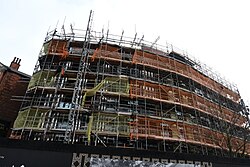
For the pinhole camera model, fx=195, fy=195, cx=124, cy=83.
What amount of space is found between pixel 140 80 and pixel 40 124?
8648 mm

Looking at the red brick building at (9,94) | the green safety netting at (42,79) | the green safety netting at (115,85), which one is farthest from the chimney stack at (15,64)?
the green safety netting at (115,85)

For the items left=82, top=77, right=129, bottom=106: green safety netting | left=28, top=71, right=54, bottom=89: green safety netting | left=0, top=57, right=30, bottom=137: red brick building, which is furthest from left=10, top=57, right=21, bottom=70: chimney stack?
left=82, top=77, right=129, bottom=106: green safety netting

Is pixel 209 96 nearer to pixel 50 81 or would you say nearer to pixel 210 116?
pixel 210 116

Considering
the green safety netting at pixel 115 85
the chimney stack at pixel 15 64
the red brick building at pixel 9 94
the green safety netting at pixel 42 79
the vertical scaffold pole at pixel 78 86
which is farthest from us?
the chimney stack at pixel 15 64

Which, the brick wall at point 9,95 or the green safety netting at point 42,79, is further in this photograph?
the brick wall at point 9,95

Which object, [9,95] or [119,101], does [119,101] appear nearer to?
[119,101]

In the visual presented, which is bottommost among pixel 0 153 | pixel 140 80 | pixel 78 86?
pixel 0 153

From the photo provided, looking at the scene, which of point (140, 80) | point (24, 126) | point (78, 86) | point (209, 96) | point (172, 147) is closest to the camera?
point (24, 126)

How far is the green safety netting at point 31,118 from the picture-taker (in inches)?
552

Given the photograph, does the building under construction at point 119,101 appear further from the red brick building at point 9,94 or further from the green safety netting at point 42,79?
the red brick building at point 9,94

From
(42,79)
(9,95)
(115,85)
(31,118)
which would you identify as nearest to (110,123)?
(115,85)

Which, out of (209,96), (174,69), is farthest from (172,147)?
(209,96)

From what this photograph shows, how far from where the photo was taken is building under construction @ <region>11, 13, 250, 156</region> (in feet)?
47.1

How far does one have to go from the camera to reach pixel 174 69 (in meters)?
19.4
